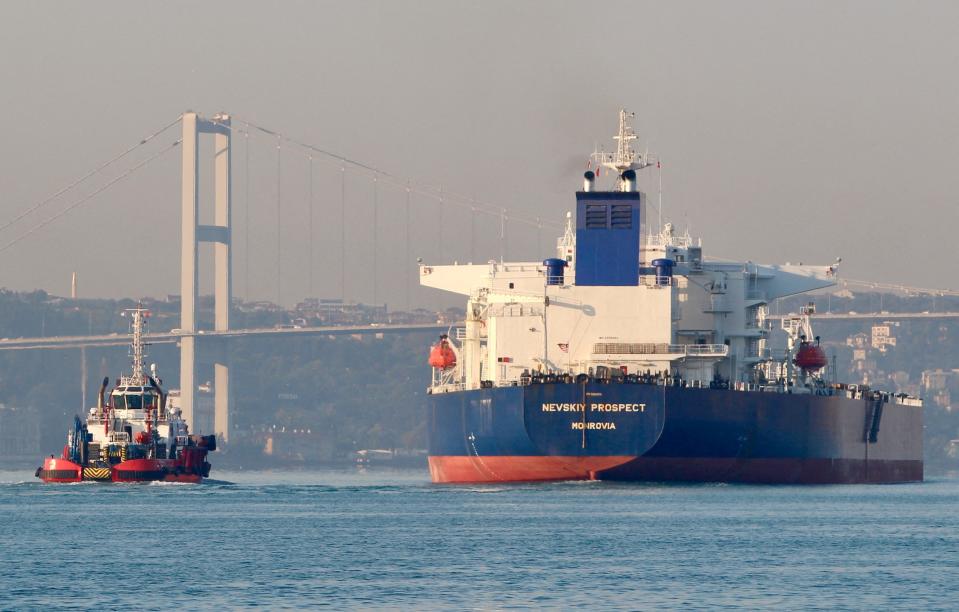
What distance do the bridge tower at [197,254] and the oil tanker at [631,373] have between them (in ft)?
151

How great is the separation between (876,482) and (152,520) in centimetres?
3011

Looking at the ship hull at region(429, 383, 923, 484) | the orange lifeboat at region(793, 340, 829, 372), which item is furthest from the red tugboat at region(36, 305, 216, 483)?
the orange lifeboat at region(793, 340, 829, 372)

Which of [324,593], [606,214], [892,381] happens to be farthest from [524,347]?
[892,381]

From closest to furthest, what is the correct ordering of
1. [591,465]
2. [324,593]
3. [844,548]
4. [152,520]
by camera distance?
[324,593]
[844,548]
[152,520]
[591,465]

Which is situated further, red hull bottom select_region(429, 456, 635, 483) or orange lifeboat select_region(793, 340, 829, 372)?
orange lifeboat select_region(793, 340, 829, 372)

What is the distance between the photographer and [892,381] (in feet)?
588

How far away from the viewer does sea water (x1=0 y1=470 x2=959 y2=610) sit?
32.2 meters

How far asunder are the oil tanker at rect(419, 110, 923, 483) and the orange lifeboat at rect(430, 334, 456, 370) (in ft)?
2.02

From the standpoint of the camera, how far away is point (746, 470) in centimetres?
5897

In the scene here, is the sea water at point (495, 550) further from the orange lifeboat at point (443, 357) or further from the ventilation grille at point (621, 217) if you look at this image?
the orange lifeboat at point (443, 357)

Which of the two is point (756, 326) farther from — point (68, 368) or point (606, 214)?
point (68, 368)

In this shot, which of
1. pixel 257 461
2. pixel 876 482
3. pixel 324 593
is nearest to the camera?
pixel 324 593

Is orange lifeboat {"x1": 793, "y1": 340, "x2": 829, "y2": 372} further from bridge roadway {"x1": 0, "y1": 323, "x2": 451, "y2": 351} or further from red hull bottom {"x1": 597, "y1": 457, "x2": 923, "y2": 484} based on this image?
bridge roadway {"x1": 0, "y1": 323, "x2": 451, "y2": 351}

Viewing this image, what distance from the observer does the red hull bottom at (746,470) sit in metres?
56.1
